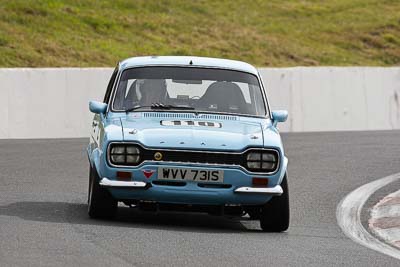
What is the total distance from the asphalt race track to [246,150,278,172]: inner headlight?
1.84 ft

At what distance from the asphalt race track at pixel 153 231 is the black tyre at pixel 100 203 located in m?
0.13

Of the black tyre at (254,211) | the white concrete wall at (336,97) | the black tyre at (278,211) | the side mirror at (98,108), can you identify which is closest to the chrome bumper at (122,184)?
the black tyre at (254,211)

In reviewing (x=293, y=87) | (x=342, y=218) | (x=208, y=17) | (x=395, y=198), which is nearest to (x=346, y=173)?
(x=395, y=198)

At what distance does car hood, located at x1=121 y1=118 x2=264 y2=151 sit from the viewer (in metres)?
10.8

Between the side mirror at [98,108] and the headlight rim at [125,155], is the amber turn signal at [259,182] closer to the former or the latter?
the headlight rim at [125,155]

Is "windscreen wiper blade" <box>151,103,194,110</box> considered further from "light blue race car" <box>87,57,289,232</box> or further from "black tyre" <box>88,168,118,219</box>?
"black tyre" <box>88,168,118,219</box>

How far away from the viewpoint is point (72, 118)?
23797 mm

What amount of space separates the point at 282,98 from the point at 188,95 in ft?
47.3

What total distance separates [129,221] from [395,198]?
13.6ft

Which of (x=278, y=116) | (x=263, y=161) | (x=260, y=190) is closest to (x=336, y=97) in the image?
(x=278, y=116)

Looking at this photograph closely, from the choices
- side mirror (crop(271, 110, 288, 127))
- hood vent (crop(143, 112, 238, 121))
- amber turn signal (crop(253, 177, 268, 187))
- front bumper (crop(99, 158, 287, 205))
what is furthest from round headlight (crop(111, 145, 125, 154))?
side mirror (crop(271, 110, 288, 127))

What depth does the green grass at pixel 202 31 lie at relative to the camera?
1319 inches

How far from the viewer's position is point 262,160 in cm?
1089

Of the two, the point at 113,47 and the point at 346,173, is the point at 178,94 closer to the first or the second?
the point at 346,173
